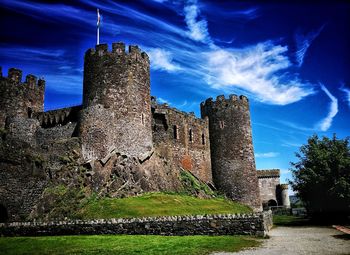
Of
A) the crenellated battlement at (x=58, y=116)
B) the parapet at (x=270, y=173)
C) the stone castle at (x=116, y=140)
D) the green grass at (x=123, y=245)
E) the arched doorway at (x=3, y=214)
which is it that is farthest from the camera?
the parapet at (x=270, y=173)

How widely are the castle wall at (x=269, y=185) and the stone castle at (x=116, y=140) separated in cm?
2451

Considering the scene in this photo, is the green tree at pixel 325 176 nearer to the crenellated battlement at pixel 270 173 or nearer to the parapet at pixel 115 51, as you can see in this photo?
the parapet at pixel 115 51

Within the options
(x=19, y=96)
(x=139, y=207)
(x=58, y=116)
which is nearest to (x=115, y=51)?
(x=58, y=116)

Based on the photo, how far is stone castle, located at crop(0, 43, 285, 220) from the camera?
26469 millimetres

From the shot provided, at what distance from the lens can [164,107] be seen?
43.9m

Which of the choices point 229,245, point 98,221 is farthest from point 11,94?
point 229,245

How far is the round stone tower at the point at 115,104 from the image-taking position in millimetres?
32344

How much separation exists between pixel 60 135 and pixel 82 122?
3013 millimetres

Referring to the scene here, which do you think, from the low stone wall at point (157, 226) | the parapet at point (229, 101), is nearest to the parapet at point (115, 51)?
the parapet at point (229, 101)

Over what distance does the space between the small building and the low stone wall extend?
49683mm

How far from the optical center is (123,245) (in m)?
16.2

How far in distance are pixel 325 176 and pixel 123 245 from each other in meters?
21.4

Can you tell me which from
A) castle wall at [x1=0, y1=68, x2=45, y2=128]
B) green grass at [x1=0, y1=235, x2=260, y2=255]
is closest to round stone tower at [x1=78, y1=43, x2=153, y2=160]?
castle wall at [x1=0, y1=68, x2=45, y2=128]

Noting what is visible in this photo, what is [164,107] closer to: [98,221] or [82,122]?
[82,122]
